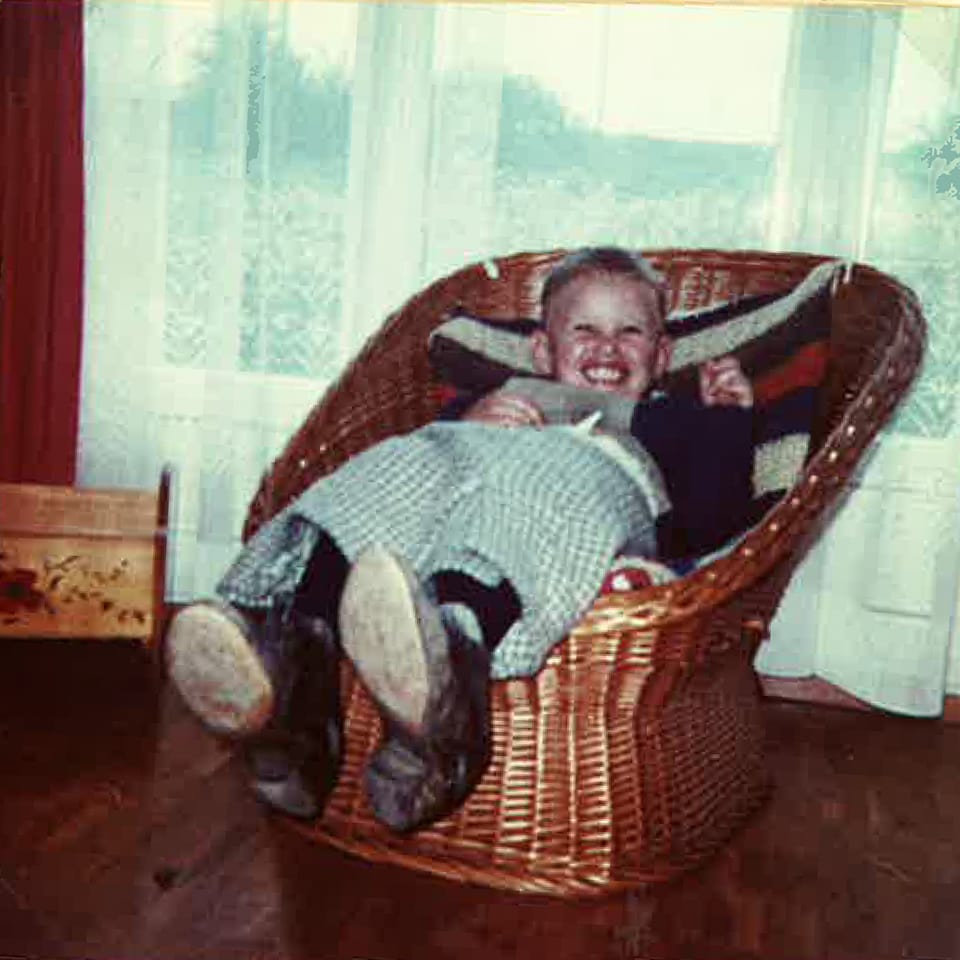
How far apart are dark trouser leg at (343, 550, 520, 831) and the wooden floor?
0.15 metres

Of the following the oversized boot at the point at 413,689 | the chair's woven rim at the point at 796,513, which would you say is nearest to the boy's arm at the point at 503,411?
the chair's woven rim at the point at 796,513

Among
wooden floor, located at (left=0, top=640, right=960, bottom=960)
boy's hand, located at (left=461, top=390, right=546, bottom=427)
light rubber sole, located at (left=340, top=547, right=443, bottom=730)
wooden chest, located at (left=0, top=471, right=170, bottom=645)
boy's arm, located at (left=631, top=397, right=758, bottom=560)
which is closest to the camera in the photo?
light rubber sole, located at (left=340, top=547, right=443, bottom=730)

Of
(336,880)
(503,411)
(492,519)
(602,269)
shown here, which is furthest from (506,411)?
(336,880)

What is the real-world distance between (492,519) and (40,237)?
1314mm

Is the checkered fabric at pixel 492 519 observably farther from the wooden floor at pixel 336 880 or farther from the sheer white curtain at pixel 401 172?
the sheer white curtain at pixel 401 172

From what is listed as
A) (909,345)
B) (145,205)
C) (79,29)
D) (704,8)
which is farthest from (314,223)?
(909,345)

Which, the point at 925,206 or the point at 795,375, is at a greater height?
the point at 925,206

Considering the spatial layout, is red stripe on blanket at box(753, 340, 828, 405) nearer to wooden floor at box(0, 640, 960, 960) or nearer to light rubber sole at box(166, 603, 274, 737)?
wooden floor at box(0, 640, 960, 960)

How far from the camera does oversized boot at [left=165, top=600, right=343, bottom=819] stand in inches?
55.6

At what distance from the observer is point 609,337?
1976 mm

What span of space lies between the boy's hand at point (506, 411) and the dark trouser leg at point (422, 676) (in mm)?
422

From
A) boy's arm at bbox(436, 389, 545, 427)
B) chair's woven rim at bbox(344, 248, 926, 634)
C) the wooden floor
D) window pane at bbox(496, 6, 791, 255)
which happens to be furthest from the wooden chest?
chair's woven rim at bbox(344, 248, 926, 634)

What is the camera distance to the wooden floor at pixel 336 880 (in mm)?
1432

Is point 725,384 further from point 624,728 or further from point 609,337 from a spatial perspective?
point 624,728
